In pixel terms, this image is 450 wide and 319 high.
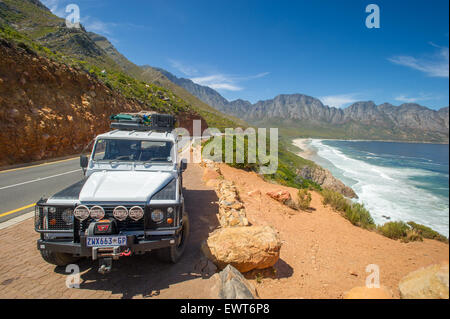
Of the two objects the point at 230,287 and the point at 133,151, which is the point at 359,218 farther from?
the point at 133,151

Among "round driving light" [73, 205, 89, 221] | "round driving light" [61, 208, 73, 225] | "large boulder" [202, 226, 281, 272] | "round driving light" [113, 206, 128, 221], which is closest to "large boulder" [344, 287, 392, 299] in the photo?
"large boulder" [202, 226, 281, 272]

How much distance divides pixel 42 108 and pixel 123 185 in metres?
16.5

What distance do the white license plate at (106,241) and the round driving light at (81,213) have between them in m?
0.37

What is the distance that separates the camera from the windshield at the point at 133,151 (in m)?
4.94

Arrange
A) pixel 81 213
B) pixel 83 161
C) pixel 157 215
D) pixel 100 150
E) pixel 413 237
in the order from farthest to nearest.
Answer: pixel 413 237 < pixel 100 150 < pixel 83 161 < pixel 157 215 < pixel 81 213

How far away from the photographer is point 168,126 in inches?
243

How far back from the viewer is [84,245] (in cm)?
307

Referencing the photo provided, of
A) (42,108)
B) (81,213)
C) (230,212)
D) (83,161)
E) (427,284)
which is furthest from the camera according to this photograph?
(42,108)

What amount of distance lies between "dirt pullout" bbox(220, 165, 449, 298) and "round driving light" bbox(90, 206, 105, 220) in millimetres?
2840

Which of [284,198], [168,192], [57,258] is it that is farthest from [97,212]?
[284,198]

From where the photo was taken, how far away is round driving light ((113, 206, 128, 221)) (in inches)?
130

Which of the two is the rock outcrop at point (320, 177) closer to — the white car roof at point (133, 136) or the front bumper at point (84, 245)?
the white car roof at point (133, 136)

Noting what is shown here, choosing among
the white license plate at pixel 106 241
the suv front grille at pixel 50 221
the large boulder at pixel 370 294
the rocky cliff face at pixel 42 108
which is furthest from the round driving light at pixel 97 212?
the rocky cliff face at pixel 42 108
